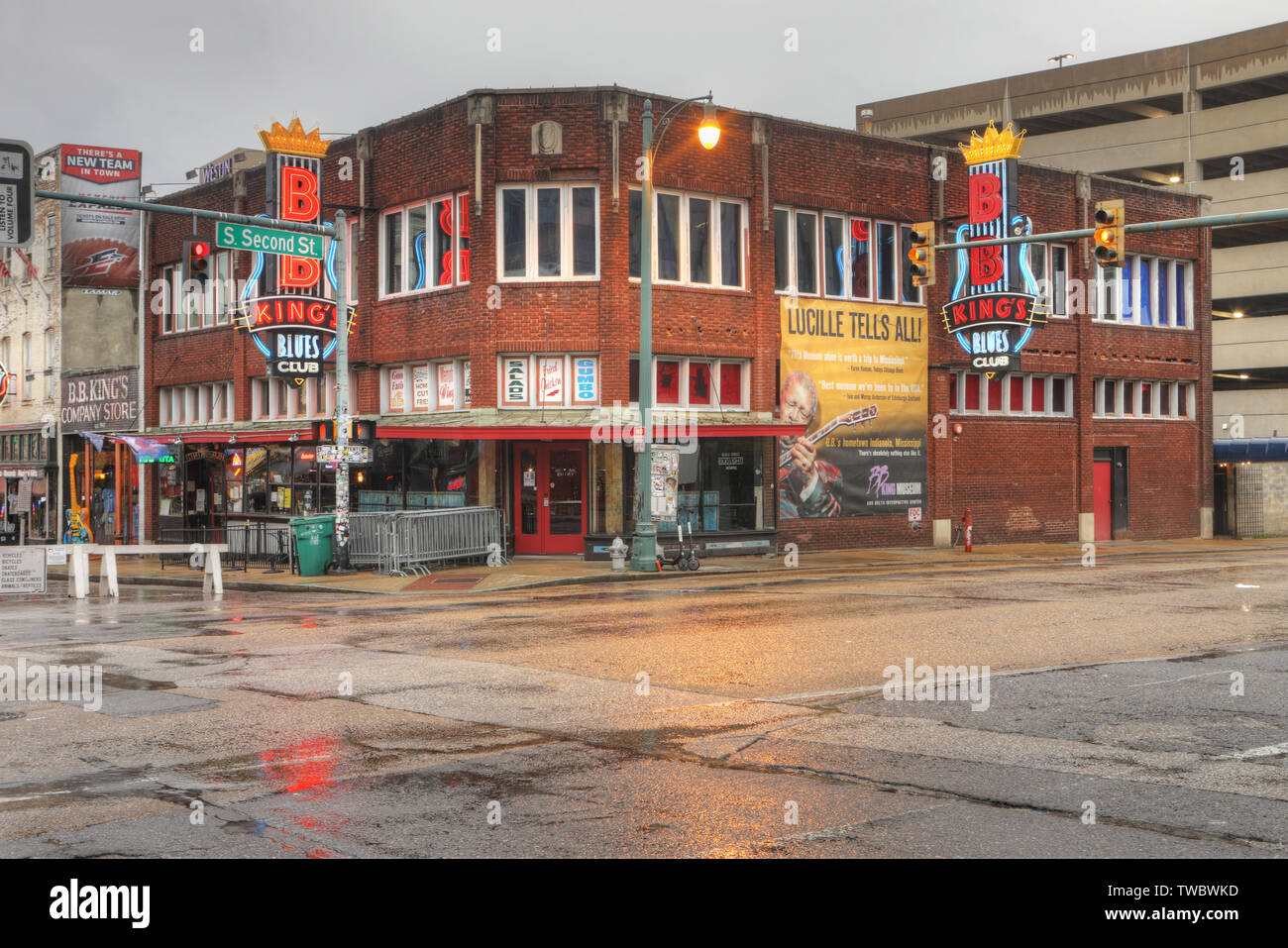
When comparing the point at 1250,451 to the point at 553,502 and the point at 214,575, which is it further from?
the point at 214,575

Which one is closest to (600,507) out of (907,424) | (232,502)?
(907,424)

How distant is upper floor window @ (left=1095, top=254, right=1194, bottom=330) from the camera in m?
37.5

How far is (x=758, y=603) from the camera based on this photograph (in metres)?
18.0

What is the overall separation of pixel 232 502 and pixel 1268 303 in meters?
50.6

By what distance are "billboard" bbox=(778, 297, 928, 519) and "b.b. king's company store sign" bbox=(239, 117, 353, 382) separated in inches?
441

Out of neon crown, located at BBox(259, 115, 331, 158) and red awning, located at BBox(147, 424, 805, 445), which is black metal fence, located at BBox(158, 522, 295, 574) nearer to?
red awning, located at BBox(147, 424, 805, 445)

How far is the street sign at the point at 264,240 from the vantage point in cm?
2125

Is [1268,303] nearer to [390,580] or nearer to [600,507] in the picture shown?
[600,507]

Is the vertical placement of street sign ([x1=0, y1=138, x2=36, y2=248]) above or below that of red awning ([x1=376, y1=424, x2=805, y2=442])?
above

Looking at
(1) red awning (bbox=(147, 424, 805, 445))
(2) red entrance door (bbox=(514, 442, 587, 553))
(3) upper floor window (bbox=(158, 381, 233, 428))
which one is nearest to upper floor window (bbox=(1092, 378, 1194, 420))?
(1) red awning (bbox=(147, 424, 805, 445))

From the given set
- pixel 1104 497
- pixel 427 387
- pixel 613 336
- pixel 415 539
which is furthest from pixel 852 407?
pixel 415 539

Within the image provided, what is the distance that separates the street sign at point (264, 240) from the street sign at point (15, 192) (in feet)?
12.8

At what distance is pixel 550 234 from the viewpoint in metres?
28.1

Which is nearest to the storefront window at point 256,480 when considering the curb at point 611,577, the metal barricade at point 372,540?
the curb at point 611,577
